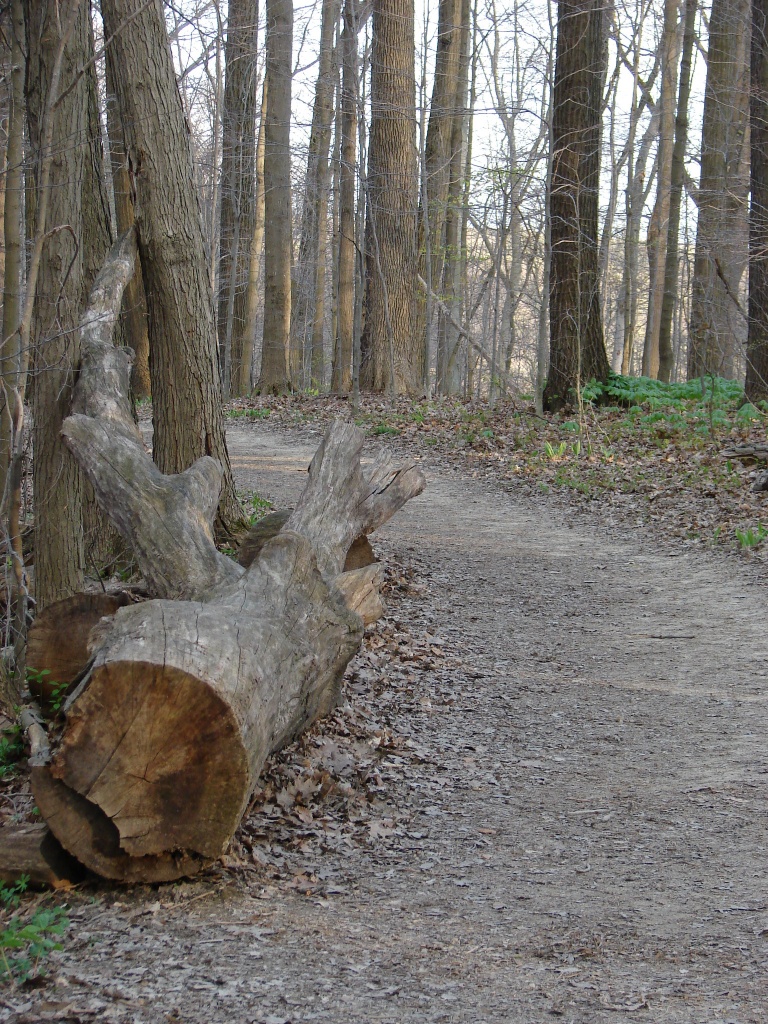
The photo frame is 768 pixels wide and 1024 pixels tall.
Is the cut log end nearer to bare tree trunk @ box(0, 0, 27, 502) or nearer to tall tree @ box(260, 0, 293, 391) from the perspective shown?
bare tree trunk @ box(0, 0, 27, 502)

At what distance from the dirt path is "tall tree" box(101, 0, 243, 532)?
7.19 feet

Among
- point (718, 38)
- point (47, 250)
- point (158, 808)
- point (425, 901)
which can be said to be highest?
point (718, 38)

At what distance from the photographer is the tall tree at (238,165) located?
58.6 ft

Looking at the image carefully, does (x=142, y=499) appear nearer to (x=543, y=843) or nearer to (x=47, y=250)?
(x=47, y=250)

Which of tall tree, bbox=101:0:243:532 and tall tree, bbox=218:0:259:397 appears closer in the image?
tall tree, bbox=101:0:243:532

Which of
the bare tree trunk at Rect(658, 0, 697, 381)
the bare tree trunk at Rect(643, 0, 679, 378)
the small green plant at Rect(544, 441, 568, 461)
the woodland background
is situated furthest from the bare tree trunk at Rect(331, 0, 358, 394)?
the bare tree trunk at Rect(643, 0, 679, 378)

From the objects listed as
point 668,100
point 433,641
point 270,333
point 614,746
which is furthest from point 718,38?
point 614,746

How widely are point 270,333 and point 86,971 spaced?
15530 millimetres

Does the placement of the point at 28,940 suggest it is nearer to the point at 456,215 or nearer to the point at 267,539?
the point at 267,539

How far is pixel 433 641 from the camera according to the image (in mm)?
6395

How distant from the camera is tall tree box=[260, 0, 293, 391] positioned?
1727 cm

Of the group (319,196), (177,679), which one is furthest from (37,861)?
(319,196)

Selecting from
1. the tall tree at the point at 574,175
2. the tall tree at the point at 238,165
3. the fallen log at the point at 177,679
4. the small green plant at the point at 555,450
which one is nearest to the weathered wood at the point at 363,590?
the fallen log at the point at 177,679

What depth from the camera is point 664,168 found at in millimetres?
22531
